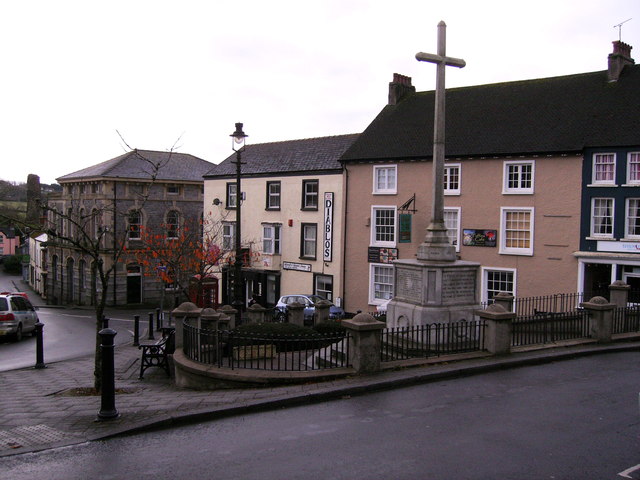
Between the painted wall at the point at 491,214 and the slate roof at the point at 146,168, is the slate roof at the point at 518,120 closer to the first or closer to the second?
the painted wall at the point at 491,214

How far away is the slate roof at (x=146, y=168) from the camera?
152 feet

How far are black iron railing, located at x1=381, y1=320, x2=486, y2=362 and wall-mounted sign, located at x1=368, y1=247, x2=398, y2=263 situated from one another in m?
17.4

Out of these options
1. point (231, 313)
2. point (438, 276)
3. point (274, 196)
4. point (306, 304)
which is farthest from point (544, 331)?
point (274, 196)

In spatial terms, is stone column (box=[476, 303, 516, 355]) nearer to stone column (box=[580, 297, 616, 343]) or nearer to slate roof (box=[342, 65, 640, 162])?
stone column (box=[580, 297, 616, 343])

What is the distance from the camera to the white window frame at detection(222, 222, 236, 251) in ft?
127

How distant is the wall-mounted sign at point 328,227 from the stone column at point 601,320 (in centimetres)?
1955

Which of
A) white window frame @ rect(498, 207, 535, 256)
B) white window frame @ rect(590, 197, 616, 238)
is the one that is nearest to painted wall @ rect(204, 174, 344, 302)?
white window frame @ rect(498, 207, 535, 256)

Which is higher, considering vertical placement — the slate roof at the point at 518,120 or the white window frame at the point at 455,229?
the slate roof at the point at 518,120

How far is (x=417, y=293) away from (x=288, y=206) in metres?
23.2

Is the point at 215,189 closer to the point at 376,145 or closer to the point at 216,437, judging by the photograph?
the point at 376,145

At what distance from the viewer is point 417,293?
12719 mm

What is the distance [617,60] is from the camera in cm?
2558

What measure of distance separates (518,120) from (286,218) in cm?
1501

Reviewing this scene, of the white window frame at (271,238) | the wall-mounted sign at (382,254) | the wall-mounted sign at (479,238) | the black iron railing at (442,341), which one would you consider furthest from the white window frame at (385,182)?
the black iron railing at (442,341)
